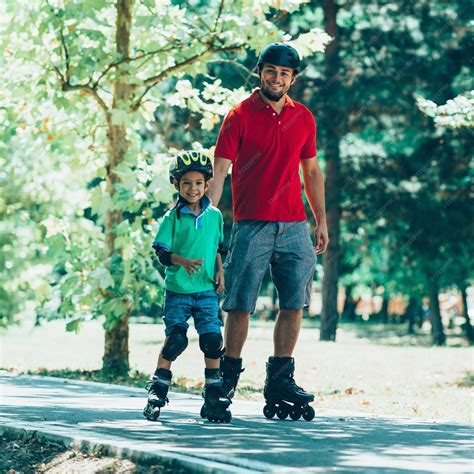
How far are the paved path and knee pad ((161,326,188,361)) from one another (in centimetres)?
43

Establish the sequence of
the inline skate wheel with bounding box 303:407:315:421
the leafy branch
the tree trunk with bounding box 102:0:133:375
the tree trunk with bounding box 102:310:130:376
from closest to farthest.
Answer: the inline skate wheel with bounding box 303:407:315:421 → the leafy branch → the tree trunk with bounding box 102:0:133:375 → the tree trunk with bounding box 102:310:130:376

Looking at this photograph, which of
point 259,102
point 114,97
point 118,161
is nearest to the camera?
point 259,102

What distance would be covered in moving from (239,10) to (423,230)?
18285mm

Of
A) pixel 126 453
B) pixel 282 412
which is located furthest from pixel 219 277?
pixel 126 453

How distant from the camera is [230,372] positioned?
24.4ft

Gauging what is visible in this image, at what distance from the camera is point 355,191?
98.1 feet

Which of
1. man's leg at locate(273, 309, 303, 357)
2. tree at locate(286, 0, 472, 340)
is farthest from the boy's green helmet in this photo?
tree at locate(286, 0, 472, 340)

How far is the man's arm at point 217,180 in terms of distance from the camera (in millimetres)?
7281

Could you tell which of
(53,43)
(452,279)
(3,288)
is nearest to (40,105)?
(53,43)

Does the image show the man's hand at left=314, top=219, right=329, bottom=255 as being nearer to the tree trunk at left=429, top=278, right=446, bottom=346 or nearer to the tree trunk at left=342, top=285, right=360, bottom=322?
the tree trunk at left=429, top=278, right=446, bottom=346

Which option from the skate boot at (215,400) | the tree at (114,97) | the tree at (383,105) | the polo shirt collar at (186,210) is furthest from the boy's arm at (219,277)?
the tree at (383,105)

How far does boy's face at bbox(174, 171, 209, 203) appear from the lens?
704cm

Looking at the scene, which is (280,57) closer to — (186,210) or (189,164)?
(189,164)

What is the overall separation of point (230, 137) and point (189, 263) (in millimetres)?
953
